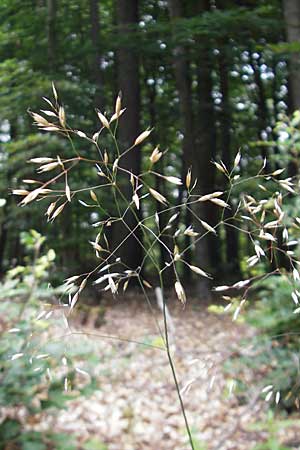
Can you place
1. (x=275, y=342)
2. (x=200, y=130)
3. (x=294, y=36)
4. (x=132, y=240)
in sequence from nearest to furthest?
1. (x=275, y=342)
2. (x=294, y=36)
3. (x=132, y=240)
4. (x=200, y=130)

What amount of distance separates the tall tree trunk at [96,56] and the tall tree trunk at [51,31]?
595mm

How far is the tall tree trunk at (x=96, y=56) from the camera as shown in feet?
24.0

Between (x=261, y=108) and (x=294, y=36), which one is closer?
(x=294, y=36)

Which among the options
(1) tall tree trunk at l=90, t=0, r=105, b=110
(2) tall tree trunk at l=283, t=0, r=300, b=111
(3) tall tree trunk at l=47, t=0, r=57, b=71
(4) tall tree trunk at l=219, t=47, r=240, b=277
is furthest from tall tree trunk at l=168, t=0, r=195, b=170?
(2) tall tree trunk at l=283, t=0, r=300, b=111

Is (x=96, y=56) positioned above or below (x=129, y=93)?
above

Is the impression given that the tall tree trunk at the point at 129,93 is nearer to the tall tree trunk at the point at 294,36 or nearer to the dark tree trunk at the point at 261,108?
the tall tree trunk at the point at 294,36

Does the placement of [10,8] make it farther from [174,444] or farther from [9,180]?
[174,444]

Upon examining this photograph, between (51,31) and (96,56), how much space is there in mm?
729

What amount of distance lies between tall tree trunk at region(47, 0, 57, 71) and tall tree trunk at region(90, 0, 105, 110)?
0.59 m

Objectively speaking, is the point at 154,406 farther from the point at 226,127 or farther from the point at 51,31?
the point at 226,127

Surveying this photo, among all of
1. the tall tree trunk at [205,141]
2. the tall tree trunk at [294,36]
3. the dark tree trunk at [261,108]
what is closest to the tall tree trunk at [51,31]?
the tall tree trunk at [205,141]

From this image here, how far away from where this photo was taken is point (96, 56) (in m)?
7.89

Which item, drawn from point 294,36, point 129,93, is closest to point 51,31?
point 129,93

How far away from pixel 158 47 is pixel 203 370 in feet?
24.3
